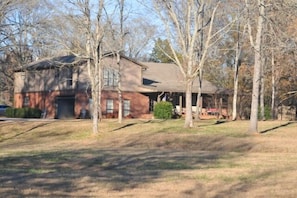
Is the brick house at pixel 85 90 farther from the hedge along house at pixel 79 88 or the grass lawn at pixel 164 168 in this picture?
the grass lawn at pixel 164 168

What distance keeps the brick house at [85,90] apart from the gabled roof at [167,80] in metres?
0.11

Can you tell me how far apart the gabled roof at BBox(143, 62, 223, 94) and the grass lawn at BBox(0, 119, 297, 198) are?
21831 millimetres

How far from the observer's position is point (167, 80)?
64562 millimetres

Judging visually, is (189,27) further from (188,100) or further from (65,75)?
(65,75)

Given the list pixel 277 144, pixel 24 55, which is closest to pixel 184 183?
pixel 277 144

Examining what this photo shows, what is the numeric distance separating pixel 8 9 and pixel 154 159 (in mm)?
19537

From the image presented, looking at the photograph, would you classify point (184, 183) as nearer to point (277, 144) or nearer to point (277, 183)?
point (277, 183)

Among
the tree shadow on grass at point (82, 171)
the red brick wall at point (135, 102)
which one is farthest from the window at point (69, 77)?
the tree shadow on grass at point (82, 171)

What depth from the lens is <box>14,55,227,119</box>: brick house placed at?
181 feet

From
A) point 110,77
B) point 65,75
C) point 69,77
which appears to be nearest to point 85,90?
point 69,77

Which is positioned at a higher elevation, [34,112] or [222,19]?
[222,19]

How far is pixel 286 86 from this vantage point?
196ft

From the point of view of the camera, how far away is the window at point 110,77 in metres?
56.2

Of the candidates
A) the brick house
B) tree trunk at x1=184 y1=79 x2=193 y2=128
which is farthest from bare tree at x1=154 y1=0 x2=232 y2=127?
the brick house
